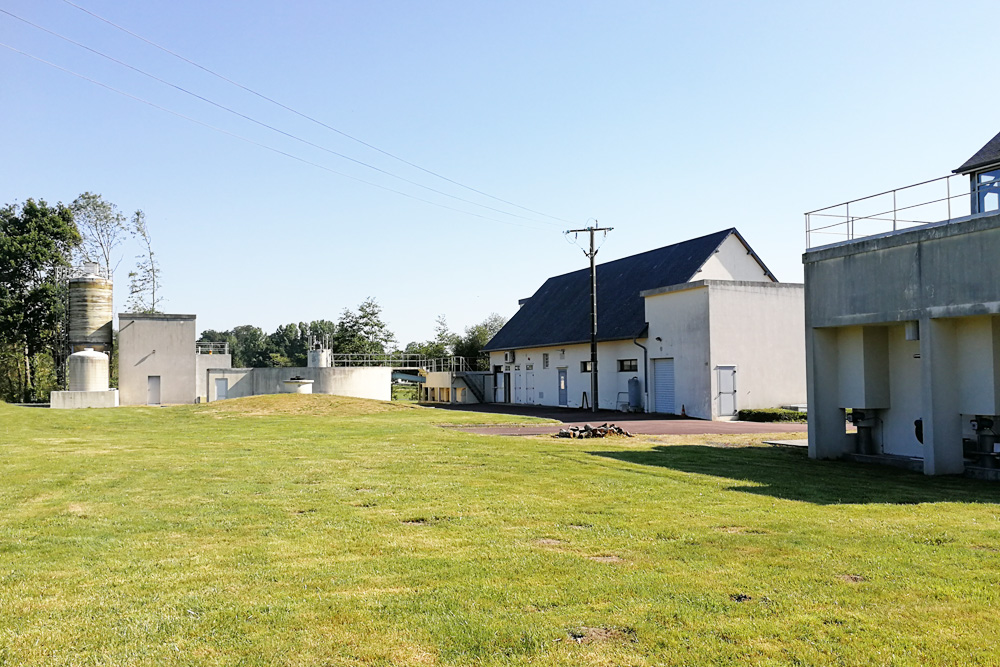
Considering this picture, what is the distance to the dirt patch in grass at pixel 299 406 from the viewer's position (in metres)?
32.7

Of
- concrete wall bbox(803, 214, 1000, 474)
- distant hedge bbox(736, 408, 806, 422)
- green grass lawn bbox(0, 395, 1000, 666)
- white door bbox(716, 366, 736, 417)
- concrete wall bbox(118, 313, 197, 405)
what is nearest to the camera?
green grass lawn bbox(0, 395, 1000, 666)

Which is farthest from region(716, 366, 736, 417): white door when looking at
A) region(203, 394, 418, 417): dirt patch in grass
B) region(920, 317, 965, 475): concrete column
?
region(920, 317, 965, 475): concrete column

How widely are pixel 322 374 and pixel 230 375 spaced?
249 inches

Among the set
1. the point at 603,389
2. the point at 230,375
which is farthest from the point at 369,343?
the point at 603,389

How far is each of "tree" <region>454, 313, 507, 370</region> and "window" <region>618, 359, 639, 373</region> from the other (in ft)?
63.9

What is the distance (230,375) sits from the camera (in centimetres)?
5162

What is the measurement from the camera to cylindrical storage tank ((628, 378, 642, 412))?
36.4 m

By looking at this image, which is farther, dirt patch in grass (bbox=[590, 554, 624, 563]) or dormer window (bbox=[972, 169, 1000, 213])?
dormer window (bbox=[972, 169, 1000, 213])

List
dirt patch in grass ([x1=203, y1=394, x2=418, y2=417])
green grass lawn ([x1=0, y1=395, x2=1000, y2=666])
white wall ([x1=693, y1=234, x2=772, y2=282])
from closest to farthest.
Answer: green grass lawn ([x1=0, y1=395, x2=1000, y2=666]), dirt patch in grass ([x1=203, y1=394, x2=418, y2=417]), white wall ([x1=693, y1=234, x2=772, y2=282])

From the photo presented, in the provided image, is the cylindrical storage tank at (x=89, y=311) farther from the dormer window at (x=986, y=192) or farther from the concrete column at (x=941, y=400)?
the concrete column at (x=941, y=400)

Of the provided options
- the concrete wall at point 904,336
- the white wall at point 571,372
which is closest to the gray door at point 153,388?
the white wall at point 571,372

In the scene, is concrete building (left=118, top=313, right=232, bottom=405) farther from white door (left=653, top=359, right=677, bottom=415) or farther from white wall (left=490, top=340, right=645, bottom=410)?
white door (left=653, top=359, right=677, bottom=415)

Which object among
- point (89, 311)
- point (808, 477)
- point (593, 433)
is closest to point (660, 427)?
point (593, 433)

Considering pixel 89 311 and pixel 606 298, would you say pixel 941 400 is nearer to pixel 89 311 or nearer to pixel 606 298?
pixel 606 298
